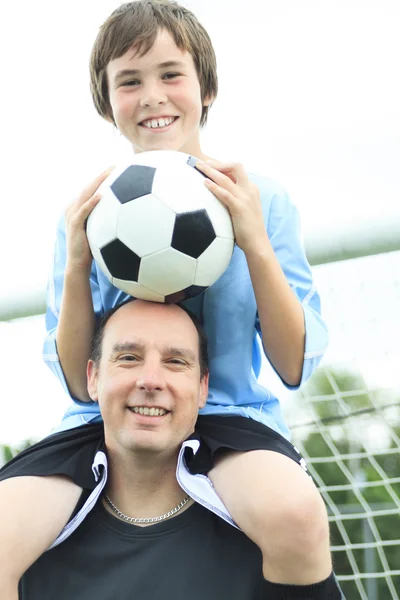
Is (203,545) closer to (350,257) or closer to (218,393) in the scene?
(218,393)

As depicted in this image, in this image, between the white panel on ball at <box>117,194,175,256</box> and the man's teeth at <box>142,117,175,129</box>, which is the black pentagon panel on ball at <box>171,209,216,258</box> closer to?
the white panel on ball at <box>117,194,175,256</box>

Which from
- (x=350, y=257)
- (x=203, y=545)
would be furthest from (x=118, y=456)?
(x=350, y=257)

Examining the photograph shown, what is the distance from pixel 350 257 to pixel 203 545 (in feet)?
3.53

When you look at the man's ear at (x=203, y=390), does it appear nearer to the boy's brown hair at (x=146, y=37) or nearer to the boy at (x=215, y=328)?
the boy at (x=215, y=328)

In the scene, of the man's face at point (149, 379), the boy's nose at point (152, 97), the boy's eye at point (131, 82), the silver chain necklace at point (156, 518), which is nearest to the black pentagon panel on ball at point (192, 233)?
the man's face at point (149, 379)

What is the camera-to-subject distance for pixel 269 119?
9148 mm

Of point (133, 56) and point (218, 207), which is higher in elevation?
point (133, 56)

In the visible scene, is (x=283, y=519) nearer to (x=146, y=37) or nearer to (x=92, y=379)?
(x=92, y=379)

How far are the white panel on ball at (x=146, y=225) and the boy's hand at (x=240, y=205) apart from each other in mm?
140

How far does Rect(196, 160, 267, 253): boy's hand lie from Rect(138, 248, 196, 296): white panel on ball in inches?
5.9

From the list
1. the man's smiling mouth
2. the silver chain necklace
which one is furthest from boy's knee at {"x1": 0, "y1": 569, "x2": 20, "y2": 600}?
the man's smiling mouth

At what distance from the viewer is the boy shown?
1.94 m

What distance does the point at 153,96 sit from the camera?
2299mm

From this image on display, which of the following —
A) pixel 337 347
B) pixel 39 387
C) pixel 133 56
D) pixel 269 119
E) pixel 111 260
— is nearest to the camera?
pixel 111 260
